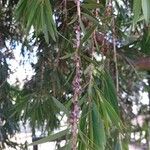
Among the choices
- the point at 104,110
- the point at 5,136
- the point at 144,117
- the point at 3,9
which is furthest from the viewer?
the point at 5,136

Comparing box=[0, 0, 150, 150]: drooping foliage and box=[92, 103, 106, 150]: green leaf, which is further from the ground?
box=[0, 0, 150, 150]: drooping foliage

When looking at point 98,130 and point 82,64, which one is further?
point 82,64

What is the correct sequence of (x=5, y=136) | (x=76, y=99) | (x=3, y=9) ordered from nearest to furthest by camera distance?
(x=76, y=99), (x=3, y=9), (x=5, y=136)

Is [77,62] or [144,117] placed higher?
[77,62]

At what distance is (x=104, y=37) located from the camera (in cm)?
130

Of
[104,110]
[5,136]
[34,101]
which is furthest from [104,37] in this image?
[5,136]

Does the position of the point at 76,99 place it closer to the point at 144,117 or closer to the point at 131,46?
the point at 144,117

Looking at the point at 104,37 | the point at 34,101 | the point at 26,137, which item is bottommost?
the point at 26,137

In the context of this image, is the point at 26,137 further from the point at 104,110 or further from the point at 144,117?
the point at 144,117

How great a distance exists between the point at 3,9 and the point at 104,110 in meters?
1.15

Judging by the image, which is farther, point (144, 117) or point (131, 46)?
point (131, 46)

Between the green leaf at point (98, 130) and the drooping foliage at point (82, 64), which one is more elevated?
the drooping foliage at point (82, 64)

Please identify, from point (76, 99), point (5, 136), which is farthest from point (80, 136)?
point (5, 136)

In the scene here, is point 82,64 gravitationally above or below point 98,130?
above
